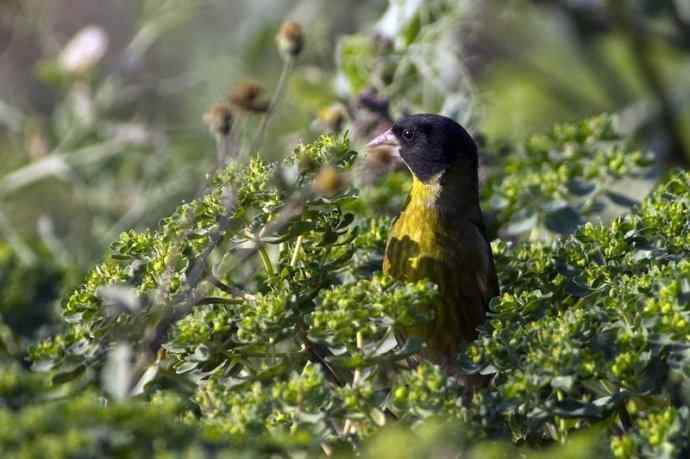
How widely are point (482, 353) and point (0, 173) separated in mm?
2812

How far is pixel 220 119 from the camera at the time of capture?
9.52ft

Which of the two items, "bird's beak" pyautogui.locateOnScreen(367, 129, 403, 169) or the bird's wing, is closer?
the bird's wing

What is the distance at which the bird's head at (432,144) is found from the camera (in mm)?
3324

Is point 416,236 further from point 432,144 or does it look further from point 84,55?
point 84,55

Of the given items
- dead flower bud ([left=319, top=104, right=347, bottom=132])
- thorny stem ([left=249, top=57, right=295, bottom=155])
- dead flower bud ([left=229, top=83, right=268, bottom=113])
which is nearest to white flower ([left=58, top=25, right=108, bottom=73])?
dead flower bud ([left=319, top=104, right=347, bottom=132])

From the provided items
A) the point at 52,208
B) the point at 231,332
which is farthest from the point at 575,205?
the point at 52,208

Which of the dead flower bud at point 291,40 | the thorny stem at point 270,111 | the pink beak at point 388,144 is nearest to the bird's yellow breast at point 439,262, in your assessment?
the pink beak at point 388,144

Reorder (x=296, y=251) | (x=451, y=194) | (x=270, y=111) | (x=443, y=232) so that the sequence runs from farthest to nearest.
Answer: (x=451, y=194), (x=443, y=232), (x=270, y=111), (x=296, y=251)

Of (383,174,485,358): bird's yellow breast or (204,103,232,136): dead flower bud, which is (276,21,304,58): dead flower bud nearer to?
(204,103,232,136): dead flower bud

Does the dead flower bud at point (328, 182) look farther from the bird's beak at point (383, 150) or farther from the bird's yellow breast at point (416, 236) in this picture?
the bird's beak at point (383, 150)

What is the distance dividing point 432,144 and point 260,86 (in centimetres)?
50

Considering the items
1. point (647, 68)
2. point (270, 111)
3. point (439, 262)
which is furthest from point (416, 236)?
point (647, 68)

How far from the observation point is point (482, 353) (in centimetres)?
220

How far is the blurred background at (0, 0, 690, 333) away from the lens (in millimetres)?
3795
